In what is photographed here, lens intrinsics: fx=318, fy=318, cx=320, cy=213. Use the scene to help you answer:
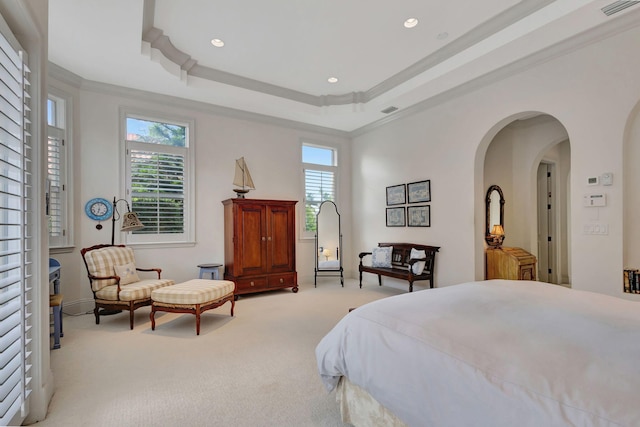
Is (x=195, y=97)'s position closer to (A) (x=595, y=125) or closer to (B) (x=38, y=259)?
(B) (x=38, y=259)

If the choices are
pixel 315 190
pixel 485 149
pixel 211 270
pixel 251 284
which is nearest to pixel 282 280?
pixel 251 284

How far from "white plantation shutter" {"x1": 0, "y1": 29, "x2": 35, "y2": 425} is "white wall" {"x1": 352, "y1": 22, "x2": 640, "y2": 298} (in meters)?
4.64

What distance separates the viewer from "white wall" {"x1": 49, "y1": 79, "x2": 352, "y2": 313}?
4.29 metres

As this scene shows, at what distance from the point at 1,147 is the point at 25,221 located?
429 mm

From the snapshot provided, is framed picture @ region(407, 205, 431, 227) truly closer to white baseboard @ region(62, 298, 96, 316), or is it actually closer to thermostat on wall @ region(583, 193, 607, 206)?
thermostat on wall @ region(583, 193, 607, 206)

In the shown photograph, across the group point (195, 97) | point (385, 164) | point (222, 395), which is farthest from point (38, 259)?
point (385, 164)

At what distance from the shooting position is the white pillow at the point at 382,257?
545 centimetres

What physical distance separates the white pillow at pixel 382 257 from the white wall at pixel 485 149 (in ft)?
1.17

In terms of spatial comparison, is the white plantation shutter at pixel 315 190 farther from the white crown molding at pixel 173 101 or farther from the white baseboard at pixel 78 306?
the white baseboard at pixel 78 306

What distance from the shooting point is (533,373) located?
108 cm

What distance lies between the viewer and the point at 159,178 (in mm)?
4867

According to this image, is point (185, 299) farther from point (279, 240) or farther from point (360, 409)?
point (360, 409)

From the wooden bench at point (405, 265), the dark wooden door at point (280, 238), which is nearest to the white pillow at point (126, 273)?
the dark wooden door at point (280, 238)

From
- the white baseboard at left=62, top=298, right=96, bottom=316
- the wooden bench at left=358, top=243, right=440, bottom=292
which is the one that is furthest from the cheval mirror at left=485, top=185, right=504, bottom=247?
the white baseboard at left=62, top=298, right=96, bottom=316
